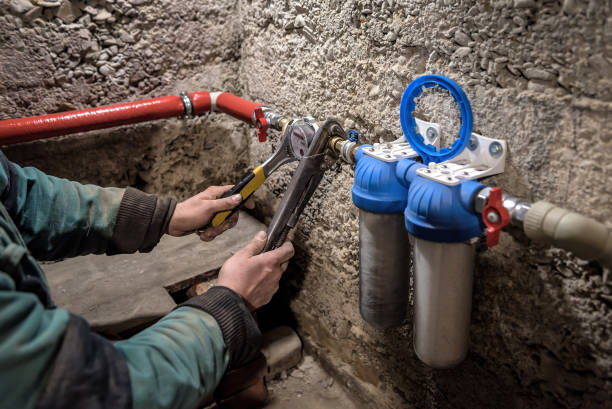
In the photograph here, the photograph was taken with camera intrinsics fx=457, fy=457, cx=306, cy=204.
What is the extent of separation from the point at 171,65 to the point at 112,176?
371mm

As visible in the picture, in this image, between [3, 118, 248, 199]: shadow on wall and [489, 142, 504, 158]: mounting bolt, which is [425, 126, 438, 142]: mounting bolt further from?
[3, 118, 248, 199]: shadow on wall

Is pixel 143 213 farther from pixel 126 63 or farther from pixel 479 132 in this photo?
pixel 479 132

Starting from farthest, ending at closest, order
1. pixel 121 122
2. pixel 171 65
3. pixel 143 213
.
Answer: pixel 171 65 → pixel 121 122 → pixel 143 213

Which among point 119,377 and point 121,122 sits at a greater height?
point 121,122

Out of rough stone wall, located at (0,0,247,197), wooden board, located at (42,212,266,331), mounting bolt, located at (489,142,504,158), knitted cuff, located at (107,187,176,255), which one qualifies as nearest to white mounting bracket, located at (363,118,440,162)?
mounting bolt, located at (489,142,504,158)

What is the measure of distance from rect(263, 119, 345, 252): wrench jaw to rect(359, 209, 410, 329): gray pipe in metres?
0.19

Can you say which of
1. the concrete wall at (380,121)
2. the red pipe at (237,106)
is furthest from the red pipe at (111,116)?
the concrete wall at (380,121)

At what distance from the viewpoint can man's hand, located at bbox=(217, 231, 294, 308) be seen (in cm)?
77

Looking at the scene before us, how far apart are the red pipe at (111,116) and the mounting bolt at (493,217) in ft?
2.28

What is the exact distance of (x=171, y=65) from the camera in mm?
1319

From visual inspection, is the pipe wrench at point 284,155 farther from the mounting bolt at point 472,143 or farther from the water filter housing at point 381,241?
the mounting bolt at point 472,143

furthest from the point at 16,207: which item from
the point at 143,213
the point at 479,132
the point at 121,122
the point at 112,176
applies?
the point at 479,132

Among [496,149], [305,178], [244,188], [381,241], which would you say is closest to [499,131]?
[496,149]

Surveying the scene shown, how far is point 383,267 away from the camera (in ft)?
2.61
